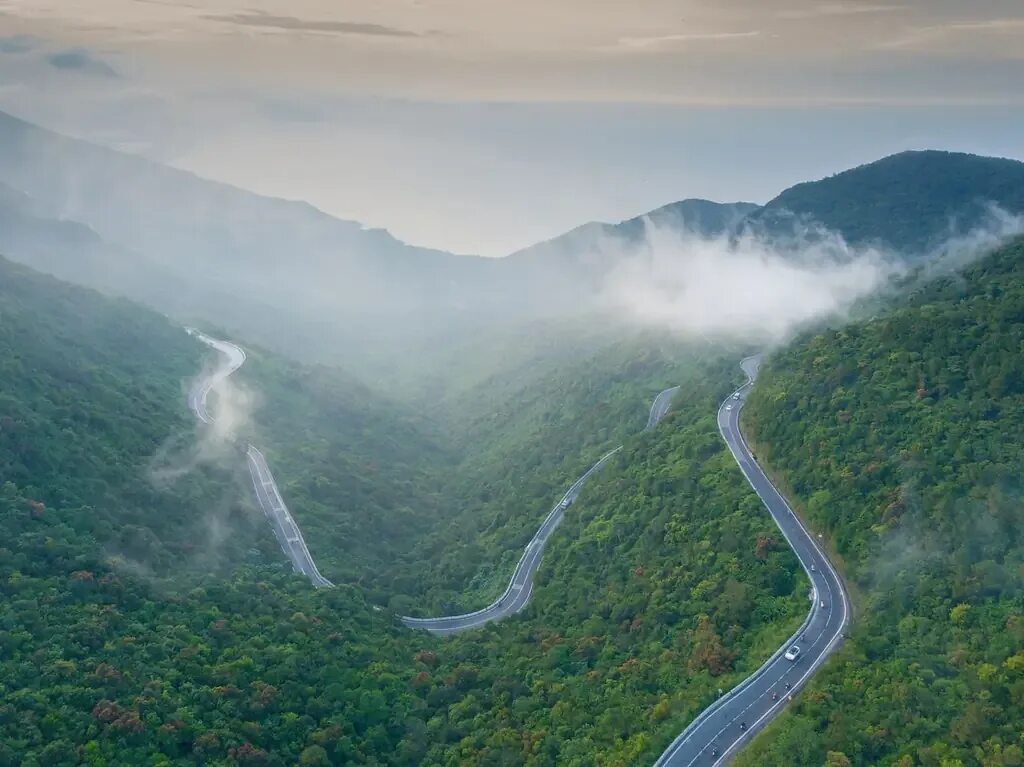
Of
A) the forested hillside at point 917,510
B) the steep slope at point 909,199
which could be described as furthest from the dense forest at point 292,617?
the steep slope at point 909,199

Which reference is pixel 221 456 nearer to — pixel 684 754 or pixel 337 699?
pixel 337 699

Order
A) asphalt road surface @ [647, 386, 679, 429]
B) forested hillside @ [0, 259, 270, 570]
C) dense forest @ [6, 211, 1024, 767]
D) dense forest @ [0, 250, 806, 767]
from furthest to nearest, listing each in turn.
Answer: asphalt road surface @ [647, 386, 679, 429] < forested hillside @ [0, 259, 270, 570] < dense forest @ [0, 250, 806, 767] < dense forest @ [6, 211, 1024, 767]

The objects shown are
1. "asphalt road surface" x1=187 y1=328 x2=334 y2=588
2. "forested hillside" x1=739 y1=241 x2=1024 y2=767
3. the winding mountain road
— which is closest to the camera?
"forested hillside" x1=739 y1=241 x2=1024 y2=767

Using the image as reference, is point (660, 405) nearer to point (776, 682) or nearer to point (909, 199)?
point (776, 682)

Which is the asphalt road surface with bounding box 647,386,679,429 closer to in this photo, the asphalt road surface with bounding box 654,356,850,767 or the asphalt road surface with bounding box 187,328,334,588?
the asphalt road surface with bounding box 654,356,850,767

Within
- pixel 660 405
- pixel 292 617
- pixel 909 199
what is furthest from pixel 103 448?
pixel 909 199

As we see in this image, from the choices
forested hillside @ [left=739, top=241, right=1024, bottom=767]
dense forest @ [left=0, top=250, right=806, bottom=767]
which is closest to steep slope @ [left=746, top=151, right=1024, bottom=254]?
forested hillside @ [left=739, top=241, right=1024, bottom=767]

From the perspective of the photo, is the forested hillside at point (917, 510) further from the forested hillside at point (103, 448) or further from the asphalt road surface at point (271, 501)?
the forested hillside at point (103, 448)
